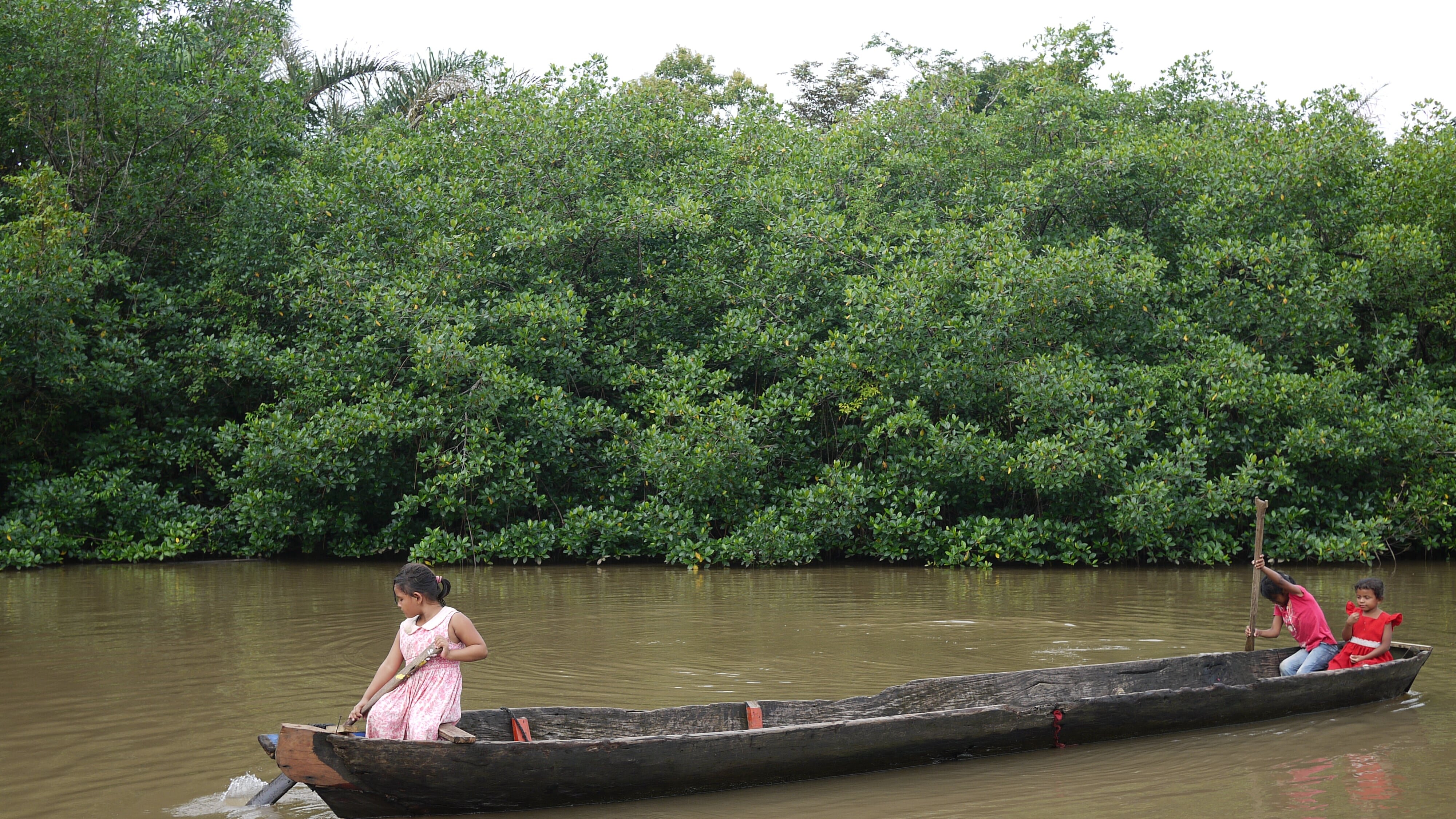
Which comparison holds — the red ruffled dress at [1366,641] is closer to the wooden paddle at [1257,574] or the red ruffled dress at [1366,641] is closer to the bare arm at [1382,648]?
the bare arm at [1382,648]

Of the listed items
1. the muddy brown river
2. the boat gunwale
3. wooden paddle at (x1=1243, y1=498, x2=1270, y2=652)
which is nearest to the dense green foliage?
the muddy brown river

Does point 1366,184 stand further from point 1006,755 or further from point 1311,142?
point 1006,755

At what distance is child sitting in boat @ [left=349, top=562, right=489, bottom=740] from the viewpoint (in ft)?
15.6

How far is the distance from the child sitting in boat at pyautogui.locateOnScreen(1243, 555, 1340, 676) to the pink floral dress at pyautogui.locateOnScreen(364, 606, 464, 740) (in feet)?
16.4

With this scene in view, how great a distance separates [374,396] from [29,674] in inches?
252

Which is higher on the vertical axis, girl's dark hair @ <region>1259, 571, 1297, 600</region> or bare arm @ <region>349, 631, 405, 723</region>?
girl's dark hair @ <region>1259, 571, 1297, 600</region>

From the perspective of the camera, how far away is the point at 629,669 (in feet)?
25.2

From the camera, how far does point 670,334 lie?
15469 mm

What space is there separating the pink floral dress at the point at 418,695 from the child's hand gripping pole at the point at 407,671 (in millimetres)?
15

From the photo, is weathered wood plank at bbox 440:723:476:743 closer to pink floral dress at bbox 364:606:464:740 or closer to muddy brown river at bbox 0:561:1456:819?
pink floral dress at bbox 364:606:464:740

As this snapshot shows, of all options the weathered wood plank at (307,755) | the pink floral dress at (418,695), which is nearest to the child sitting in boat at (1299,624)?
the pink floral dress at (418,695)

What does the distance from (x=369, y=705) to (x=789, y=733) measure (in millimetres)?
1876

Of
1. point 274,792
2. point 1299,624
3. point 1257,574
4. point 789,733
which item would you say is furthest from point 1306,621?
point 274,792

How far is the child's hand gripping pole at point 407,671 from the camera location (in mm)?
4750
